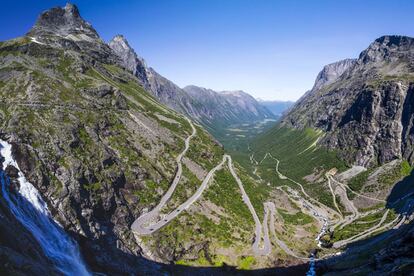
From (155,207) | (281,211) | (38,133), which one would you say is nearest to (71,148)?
(38,133)

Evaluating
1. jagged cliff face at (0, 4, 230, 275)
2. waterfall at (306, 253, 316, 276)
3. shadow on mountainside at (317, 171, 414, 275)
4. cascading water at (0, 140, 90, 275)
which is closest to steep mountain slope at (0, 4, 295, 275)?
jagged cliff face at (0, 4, 230, 275)

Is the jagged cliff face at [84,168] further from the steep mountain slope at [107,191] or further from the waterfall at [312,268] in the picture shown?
the waterfall at [312,268]

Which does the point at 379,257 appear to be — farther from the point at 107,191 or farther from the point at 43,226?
the point at 107,191

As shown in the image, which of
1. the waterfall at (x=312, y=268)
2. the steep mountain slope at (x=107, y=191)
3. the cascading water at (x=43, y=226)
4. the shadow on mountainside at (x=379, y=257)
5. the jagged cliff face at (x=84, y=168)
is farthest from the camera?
the waterfall at (x=312, y=268)

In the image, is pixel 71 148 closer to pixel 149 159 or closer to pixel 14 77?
pixel 149 159

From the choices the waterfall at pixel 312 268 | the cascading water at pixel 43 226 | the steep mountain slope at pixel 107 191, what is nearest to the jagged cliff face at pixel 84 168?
the steep mountain slope at pixel 107 191

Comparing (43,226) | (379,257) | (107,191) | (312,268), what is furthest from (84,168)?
(379,257)

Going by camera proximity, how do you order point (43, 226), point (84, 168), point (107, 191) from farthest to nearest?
point (107, 191) < point (84, 168) < point (43, 226)

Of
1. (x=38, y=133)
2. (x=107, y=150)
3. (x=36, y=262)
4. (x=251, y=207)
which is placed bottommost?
(x=251, y=207)
